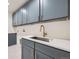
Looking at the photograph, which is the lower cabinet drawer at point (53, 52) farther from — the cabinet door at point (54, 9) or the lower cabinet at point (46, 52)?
the cabinet door at point (54, 9)

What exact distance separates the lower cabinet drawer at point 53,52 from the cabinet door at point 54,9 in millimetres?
631

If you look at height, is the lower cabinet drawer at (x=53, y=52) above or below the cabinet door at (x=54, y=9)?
below

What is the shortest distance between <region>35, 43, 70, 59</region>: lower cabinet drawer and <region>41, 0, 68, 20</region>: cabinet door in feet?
2.07

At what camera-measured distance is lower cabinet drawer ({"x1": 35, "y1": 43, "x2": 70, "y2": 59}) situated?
118 centimetres

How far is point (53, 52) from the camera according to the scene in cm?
140

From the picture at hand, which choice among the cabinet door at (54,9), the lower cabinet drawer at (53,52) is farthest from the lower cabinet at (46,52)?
the cabinet door at (54,9)

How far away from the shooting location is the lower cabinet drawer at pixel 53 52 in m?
1.18

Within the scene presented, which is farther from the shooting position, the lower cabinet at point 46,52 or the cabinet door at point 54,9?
the cabinet door at point 54,9

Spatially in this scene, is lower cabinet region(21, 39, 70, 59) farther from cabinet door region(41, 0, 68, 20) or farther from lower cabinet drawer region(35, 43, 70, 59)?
cabinet door region(41, 0, 68, 20)

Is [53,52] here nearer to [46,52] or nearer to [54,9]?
[46,52]

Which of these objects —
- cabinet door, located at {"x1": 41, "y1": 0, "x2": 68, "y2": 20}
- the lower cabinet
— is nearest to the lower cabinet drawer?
the lower cabinet

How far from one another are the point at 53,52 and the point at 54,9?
3.25 feet

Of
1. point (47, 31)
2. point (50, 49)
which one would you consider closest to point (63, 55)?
point (50, 49)

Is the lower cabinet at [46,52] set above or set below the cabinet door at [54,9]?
below
